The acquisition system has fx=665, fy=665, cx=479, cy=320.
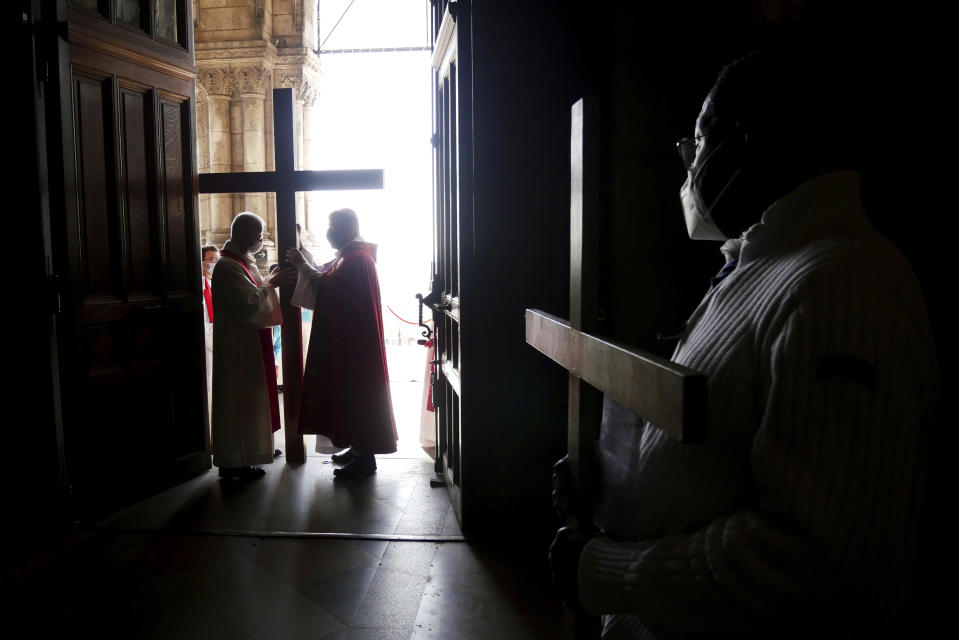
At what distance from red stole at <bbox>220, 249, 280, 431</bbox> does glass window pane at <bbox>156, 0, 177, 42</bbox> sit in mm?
1328

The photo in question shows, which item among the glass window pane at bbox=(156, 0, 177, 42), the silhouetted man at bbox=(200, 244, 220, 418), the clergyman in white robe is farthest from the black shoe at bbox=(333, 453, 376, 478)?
the glass window pane at bbox=(156, 0, 177, 42)

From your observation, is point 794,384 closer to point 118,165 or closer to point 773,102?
point 773,102

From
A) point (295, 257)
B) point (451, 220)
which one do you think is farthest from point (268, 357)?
point (451, 220)

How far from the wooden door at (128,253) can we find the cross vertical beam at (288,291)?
1.77 feet

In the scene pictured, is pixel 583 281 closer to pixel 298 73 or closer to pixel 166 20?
pixel 166 20

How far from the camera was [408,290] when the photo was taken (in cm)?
1203

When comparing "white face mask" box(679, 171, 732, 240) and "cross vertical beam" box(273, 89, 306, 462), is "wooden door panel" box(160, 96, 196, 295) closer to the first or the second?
"cross vertical beam" box(273, 89, 306, 462)

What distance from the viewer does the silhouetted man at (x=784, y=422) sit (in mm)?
709

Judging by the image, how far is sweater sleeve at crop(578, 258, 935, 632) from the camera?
701mm

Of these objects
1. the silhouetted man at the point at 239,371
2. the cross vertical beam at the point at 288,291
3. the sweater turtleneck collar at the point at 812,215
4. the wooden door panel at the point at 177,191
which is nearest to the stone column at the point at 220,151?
the cross vertical beam at the point at 288,291

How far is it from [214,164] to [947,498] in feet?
29.5

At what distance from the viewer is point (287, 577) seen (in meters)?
2.84

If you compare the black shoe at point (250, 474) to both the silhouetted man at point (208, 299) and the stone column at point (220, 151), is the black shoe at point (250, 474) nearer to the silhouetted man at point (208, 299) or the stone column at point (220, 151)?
the silhouetted man at point (208, 299)

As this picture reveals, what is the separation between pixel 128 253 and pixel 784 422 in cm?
385
